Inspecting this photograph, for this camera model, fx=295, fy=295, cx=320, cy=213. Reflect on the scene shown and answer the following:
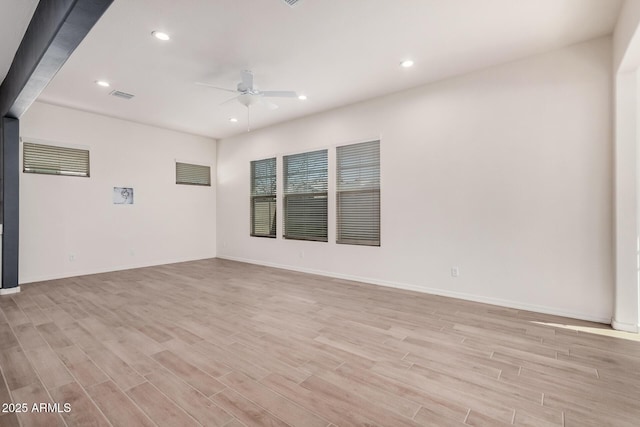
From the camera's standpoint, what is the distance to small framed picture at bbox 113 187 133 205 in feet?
19.3

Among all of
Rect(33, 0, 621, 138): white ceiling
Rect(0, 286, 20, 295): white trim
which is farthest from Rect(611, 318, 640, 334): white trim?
Rect(0, 286, 20, 295): white trim

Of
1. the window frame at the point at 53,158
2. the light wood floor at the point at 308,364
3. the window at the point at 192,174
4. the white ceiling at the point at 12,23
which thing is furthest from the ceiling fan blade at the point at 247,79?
the window at the point at 192,174

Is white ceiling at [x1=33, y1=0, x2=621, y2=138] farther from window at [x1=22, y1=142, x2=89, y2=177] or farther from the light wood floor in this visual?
the light wood floor

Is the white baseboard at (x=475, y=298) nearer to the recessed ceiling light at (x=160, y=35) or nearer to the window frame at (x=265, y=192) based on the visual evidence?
the window frame at (x=265, y=192)

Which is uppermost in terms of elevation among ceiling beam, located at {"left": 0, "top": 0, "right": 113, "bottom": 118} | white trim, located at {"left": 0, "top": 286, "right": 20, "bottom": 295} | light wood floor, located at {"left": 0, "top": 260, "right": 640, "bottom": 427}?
ceiling beam, located at {"left": 0, "top": 0, "right": 113, "bottom": 118}

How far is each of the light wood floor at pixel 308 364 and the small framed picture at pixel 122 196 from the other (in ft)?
7.94

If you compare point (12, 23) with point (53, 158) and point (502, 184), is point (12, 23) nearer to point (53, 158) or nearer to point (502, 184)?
point (53, 158)

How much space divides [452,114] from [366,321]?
302 centimetres

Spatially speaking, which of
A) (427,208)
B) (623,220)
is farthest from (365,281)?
(623,220)

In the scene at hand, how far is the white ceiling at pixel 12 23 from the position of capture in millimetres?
2600

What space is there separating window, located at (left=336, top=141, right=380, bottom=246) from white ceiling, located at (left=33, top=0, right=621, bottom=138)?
0.95m

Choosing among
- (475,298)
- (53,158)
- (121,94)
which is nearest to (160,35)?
(121,94)

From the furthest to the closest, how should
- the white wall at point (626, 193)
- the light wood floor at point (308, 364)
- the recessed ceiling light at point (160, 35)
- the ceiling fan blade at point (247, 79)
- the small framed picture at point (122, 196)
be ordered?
the small framed picture at point (122, 196) → the ceiling fan blade at point (247, 79) → the recessed ceiling light at point (160, 35) → the white wall at point (626, 193) → the light wood floor at point (308, 364)

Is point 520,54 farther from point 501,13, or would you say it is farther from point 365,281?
point 365,281
